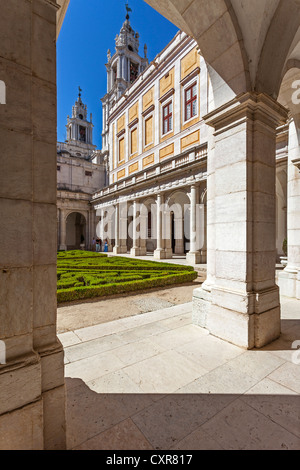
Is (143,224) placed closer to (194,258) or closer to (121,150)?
(194,258)

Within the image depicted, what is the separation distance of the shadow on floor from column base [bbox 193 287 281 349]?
998 millimetres

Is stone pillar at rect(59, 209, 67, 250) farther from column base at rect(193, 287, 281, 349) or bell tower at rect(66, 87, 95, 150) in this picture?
bell tower at rect(66, 87, 95, 150)

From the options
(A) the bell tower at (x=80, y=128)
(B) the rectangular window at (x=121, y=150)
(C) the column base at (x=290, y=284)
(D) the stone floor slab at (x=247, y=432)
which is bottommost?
(D) the stone floor slab at (x=247, y=432)

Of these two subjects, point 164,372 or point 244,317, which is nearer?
point 164,372

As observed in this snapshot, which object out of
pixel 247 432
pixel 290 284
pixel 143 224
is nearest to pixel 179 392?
pixel 247 432

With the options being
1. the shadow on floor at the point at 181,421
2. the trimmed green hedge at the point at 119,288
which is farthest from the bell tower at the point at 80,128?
the shadow on floor at the point at 181,421

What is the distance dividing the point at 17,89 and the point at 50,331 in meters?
1.84

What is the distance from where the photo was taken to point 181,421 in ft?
6.44

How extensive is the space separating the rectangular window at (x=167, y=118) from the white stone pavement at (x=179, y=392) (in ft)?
63.8

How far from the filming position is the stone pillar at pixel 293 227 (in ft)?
20.0

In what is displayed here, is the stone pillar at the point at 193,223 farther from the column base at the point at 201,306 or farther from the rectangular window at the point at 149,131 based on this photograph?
the rectangular window at the point at 149,131

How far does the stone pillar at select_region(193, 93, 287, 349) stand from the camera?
333cm

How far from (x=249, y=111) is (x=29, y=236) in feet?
11.7

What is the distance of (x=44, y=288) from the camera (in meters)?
1.70
